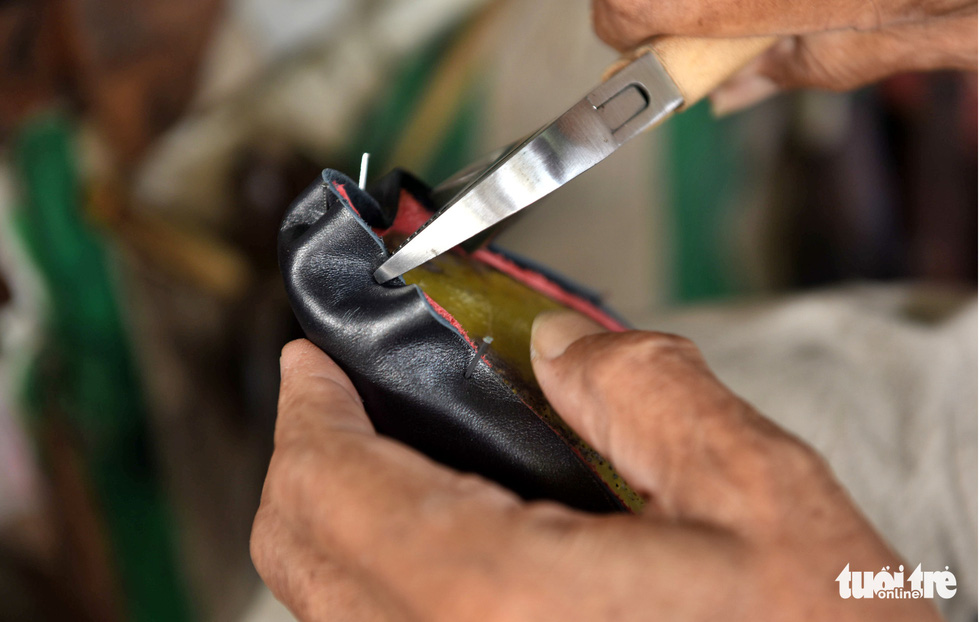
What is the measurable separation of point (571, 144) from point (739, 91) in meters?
0.38

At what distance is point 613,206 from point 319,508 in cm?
137

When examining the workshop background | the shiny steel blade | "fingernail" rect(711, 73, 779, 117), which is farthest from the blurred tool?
the workshop background

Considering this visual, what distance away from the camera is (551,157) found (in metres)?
0.44

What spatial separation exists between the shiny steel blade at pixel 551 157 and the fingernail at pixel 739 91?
0.29m

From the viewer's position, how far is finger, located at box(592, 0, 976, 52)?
472 mm

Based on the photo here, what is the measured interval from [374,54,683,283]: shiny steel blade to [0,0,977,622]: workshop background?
1.59 feet

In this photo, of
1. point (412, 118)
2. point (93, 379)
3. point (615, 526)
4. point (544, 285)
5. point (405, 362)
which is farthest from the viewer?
point (412, 118)

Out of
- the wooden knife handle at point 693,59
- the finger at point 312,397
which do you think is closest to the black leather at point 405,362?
the finger at point 312,397

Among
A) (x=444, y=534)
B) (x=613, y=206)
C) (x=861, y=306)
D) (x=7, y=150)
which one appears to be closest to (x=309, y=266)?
(x=444, y=534)

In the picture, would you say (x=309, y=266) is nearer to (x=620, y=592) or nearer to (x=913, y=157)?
(x=620, y=592)

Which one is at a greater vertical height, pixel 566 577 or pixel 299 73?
pixel 299 73

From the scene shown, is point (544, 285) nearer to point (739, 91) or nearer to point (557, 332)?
point (557, 332)

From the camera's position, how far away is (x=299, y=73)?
1.06 meters

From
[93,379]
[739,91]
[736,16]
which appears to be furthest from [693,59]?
[93,379]
